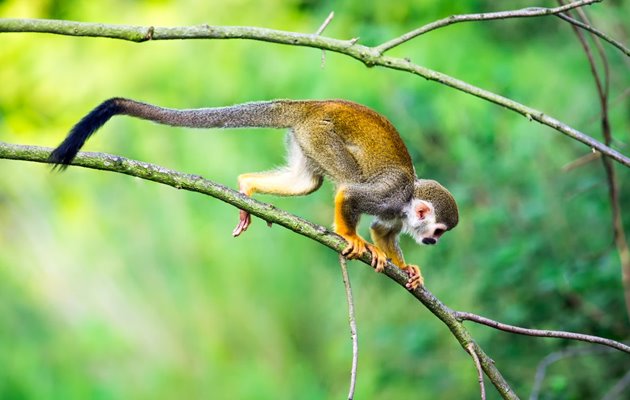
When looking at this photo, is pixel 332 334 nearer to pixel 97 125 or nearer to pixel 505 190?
pixel 505 190

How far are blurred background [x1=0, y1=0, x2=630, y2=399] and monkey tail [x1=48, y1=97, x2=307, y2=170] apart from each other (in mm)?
1530

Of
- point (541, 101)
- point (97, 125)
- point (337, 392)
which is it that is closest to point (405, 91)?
point (541, 101)

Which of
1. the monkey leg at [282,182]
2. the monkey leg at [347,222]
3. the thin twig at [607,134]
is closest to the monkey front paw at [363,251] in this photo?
the monkey leg at [347,222]

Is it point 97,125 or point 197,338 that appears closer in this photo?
point 97,125

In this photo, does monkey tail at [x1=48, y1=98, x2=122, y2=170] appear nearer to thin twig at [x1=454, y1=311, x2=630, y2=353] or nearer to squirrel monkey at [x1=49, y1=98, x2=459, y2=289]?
squirrel monkey at [x1=49, y1=98, x2=459, y2=289]

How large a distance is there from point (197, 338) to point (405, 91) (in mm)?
2134

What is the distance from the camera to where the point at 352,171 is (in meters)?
3.78

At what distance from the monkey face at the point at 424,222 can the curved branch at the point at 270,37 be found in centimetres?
131

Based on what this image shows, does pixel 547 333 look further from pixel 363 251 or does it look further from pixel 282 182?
pixel 282 182

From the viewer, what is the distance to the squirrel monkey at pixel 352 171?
368cm

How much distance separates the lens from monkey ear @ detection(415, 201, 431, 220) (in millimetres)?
3893

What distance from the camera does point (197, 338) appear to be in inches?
223

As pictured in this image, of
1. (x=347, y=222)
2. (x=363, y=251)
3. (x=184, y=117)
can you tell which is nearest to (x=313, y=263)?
(x=347, y=222)

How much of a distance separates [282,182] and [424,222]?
0.66 metres
